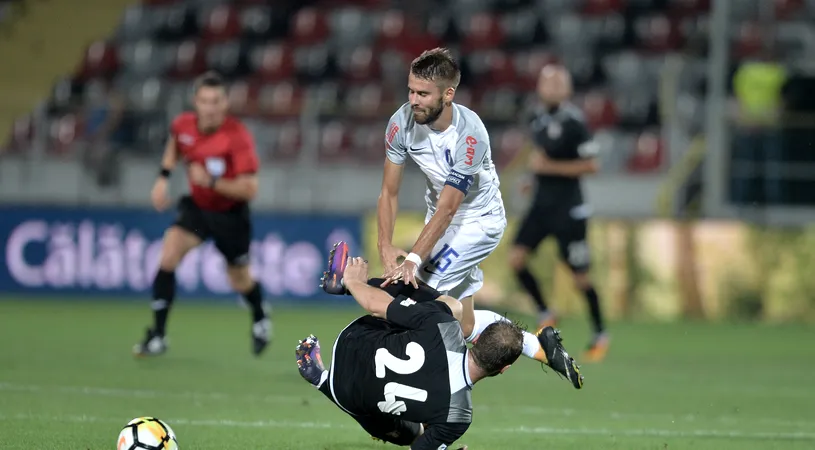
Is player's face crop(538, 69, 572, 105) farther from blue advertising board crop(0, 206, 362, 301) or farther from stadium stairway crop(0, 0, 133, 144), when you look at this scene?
stadium stairway crop(0, 0, 133, 144)

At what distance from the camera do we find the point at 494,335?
595cm

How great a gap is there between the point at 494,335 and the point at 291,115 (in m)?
12.2

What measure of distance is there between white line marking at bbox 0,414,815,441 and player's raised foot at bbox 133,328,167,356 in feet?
9.25

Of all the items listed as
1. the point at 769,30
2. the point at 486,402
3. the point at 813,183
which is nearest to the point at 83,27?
the point at 769,30

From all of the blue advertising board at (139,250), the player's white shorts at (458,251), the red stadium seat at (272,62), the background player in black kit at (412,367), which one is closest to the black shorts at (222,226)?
the player's white shorts at (458,251)

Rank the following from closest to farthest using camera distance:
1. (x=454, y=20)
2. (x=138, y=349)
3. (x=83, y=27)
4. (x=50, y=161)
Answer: (x=138, y=349) < (x=50, y=161) < (x=454, y=20) < (x=83, y=27)

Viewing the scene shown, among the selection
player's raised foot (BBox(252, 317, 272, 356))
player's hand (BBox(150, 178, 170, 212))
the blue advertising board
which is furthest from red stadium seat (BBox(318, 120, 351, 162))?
player's hand (BBox(150, 178, 170, 212))

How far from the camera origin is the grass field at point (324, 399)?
728cm

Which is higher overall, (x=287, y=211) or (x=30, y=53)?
(x=30, y=53)

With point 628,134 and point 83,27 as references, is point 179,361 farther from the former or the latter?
point 83,27

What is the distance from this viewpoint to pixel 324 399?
354 inches

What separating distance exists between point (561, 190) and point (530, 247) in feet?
1.93

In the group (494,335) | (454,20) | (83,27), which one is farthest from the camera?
(83,27)

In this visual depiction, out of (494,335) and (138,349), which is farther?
(138,349)
